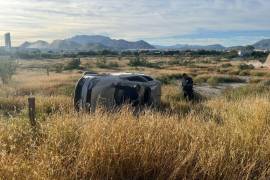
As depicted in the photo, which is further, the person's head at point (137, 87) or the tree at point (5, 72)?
the tree at point (5, 72)

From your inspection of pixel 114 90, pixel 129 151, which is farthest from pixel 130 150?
pixel 114 90

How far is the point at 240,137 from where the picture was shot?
737cm

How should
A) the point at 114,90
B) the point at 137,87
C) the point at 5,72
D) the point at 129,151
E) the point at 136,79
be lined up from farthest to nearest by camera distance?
the point at 5,72 < the point at 136,79 < the point at 137,87 < the point at 114,90 < the point at 129,151

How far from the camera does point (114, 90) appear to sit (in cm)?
1762

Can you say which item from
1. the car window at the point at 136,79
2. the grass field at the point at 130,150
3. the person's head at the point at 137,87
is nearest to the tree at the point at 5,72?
the car window at the point at 136,79

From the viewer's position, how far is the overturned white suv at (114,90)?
17114mm

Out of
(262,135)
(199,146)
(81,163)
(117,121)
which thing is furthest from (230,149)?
(81,163)

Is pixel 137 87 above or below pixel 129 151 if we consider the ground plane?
below

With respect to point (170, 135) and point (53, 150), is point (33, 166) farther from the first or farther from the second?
point (170, 135)

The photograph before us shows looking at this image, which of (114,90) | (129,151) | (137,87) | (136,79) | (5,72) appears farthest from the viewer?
(5,72)

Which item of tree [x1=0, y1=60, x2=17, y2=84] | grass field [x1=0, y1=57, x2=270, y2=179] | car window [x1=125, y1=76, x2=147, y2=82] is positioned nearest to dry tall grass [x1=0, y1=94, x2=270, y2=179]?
grass field [x1=0, y1=57, x2=270, y2=179]

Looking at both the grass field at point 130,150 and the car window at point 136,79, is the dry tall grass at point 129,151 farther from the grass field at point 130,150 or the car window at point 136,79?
the car window at point 136,79

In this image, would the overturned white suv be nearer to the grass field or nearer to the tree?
the grass field

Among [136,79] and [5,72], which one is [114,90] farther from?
[5,72]
